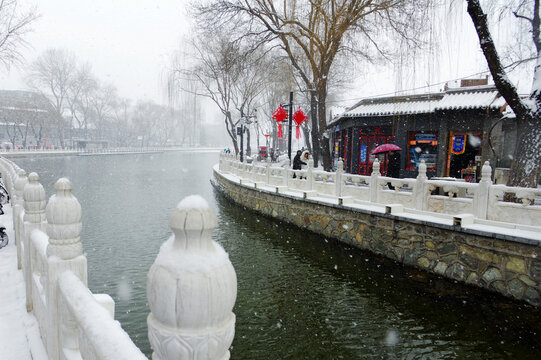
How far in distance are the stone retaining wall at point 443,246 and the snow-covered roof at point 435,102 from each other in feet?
16.2

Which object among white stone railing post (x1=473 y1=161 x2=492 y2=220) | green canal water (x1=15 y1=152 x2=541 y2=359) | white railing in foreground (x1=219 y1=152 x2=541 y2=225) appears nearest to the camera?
green canal water (x1=15 y1=152 x2=541 y2=359)

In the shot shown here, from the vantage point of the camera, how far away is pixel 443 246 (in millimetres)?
7270

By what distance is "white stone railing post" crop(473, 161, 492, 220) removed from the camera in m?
6.95

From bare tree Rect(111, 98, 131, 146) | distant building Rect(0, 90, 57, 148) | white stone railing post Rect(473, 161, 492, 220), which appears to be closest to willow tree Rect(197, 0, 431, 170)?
white stone railing post Rect(473, 161, 492, 220)

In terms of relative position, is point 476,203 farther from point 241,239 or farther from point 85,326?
point 85,326

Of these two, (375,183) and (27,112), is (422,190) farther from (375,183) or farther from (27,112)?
(27,112)

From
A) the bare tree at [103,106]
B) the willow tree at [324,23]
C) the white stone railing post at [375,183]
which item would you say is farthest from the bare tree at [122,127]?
the white stone railing post at [375,183]

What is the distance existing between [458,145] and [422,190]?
27.0ft

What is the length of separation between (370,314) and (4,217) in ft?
28.0

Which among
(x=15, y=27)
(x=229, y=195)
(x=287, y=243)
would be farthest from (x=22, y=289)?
(x=15, y=27)

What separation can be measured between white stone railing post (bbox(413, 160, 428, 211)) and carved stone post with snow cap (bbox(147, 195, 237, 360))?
25.5 feet

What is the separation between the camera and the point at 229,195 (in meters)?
17.3

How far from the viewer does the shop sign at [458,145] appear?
14.7m

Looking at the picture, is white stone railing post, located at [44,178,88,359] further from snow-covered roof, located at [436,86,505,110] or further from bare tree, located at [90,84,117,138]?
bare tree, located at [90,84,117,138]
